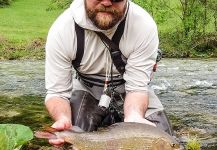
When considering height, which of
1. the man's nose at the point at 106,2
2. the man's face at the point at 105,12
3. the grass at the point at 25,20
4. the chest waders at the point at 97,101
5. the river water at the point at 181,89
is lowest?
the grass at the point at 25,20

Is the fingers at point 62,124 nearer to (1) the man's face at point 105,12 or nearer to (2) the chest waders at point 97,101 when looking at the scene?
(2) the chest waders at point 97,101

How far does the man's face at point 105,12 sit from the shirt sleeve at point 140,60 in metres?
0.40

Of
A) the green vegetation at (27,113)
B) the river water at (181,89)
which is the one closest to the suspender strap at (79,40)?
the green vegetation at (27,113)

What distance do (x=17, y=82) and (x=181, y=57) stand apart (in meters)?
10.7

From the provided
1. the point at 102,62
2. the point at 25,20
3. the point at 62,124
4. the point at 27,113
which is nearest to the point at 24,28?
the point at 25,20

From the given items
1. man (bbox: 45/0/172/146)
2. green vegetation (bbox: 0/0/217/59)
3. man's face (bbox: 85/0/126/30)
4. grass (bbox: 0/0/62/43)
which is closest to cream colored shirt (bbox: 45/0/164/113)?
man (bbox: 45/0/172/146)

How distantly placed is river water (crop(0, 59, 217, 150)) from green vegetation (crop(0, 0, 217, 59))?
3.59 m

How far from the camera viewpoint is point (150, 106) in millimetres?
5520

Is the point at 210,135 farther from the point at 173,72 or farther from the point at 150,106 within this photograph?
the point at 173,72

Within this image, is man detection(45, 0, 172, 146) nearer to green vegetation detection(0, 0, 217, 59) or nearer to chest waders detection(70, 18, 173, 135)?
chest waders detection(70, 18, 173, 135)

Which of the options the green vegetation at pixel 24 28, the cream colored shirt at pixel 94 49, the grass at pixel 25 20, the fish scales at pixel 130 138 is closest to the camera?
the fish scales at pixel 130 138

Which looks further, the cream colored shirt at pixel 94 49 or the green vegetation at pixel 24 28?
the green vegetation at pixel 24 28

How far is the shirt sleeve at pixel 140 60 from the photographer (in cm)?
519

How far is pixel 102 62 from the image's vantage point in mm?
5289
